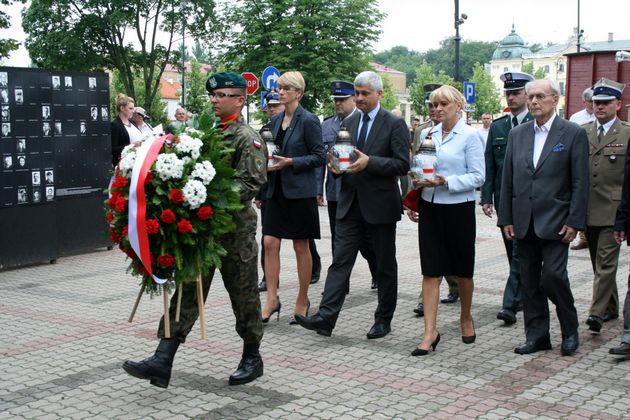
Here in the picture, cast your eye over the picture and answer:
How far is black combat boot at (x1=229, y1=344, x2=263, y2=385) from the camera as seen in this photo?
18.3 ft

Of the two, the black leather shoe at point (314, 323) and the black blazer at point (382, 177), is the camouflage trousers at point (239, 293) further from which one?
the black blazer at point (382, 177)

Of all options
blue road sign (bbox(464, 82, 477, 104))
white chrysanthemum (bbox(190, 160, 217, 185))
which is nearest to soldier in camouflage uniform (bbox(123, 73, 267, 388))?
white chrysanthemum (bbox(190, 160, 217, 185))

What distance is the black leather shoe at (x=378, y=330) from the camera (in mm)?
6930

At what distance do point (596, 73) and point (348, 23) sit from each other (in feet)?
47.3

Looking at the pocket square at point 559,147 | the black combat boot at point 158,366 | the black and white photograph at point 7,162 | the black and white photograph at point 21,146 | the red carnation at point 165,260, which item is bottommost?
the black combat boot at point 158,366

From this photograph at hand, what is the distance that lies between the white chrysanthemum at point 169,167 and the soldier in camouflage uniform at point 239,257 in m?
0.53

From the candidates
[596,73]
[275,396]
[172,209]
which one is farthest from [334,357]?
[596,73]

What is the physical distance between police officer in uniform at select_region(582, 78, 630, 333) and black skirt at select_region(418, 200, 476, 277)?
4.32 feet

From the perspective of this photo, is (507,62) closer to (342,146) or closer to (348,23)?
(348,23)

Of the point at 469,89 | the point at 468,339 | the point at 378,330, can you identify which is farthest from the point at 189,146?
the point at 469,89

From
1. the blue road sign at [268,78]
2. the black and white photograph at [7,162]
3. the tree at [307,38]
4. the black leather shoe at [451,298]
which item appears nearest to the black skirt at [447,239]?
the black leather shoe at [451,298]

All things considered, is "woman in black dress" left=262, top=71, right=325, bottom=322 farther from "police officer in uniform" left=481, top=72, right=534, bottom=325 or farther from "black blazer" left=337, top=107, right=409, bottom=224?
"police officer in uniform" left=481, top=72, right=534, bottom=325

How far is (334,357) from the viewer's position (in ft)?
20.8

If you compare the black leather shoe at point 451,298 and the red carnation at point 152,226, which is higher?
the red carnation at point 152,226
